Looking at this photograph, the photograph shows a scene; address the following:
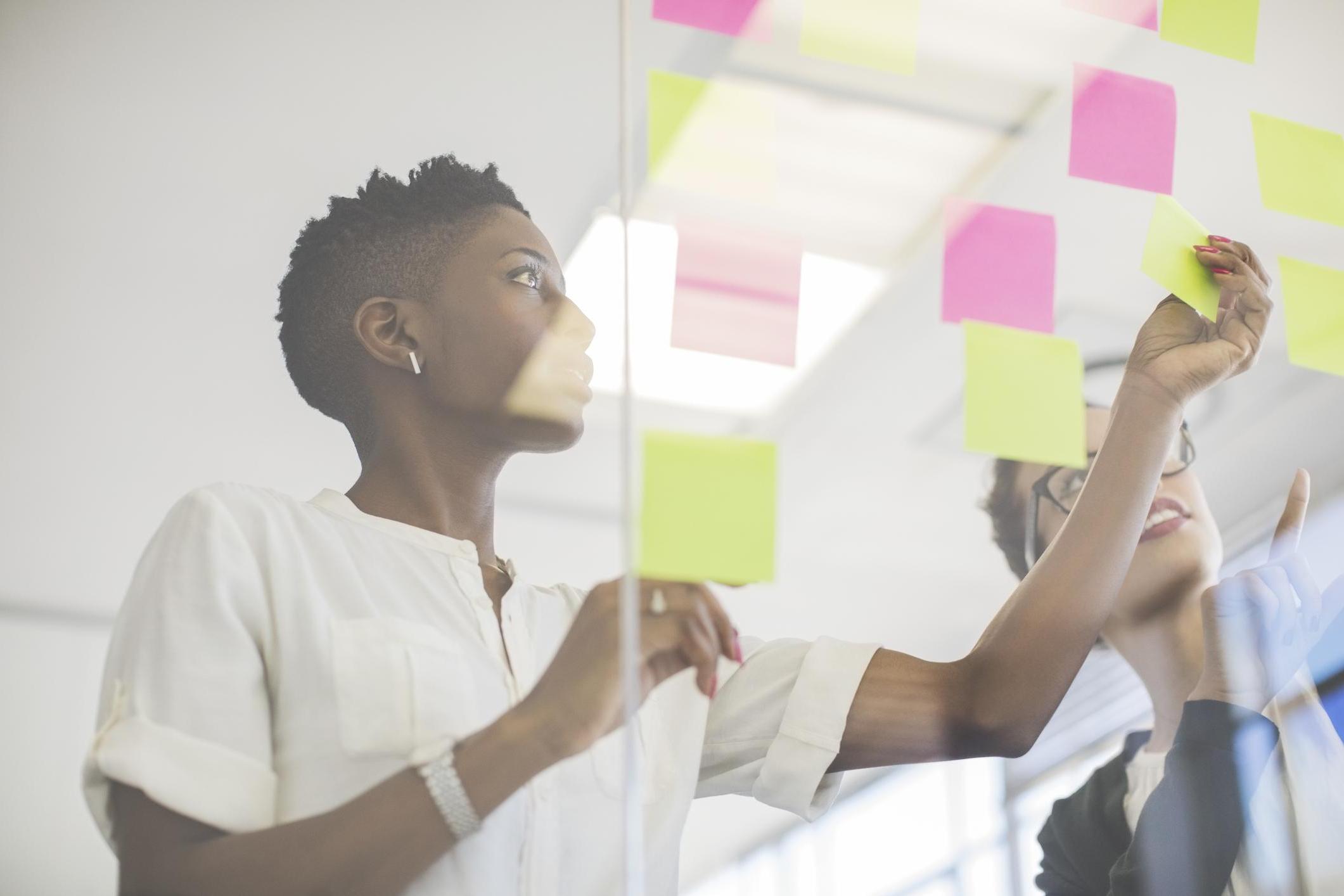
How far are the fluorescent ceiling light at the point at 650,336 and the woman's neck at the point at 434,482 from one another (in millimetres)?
122

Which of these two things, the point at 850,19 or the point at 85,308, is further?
the point at 85,308

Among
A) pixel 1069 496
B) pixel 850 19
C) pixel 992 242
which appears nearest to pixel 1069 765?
pixel 1069 496

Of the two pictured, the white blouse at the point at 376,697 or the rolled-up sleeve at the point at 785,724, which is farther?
the rolled-up sleeve at the point at 785,724

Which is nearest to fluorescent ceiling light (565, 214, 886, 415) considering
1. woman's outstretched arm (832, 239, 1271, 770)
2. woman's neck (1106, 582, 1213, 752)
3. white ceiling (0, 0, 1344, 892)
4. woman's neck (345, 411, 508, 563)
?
white ceiling (0, 0, 1344, 892)

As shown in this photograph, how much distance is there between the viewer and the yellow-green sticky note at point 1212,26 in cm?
112

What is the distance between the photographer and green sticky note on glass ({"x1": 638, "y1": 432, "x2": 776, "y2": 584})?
75 centimetres

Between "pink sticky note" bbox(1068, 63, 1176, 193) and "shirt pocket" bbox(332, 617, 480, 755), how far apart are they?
2.09 ft

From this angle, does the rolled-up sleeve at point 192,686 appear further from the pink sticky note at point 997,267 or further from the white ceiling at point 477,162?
the pink sticky note at point 997,267

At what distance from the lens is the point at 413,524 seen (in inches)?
35.9

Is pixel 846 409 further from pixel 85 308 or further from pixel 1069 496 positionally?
pixel 85 308

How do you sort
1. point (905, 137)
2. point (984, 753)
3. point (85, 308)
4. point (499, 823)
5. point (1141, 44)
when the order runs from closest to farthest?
point (499, 823) < point (984, 753) < point (85, 308) < point (1141, 44) < point (905, 137)

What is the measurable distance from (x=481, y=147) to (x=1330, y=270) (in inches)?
29.4

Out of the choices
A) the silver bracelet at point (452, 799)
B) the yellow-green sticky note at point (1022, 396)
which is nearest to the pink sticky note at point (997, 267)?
the yellow-green sticky note at point (1022, 396)

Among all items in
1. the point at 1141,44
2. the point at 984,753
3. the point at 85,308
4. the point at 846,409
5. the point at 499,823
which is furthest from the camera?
the point at 846,409
